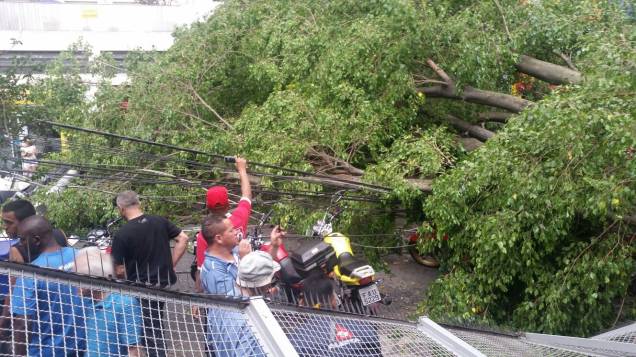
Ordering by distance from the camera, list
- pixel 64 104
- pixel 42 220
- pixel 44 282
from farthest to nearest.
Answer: pixel 64 104, pixel 42 220, pixel 44 282

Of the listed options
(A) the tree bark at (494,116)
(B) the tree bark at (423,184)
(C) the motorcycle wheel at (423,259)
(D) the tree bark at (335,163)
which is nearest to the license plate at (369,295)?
(B) the tree bark at (423,184)

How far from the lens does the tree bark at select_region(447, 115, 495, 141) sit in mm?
7408

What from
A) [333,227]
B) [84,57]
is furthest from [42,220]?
[84,57]

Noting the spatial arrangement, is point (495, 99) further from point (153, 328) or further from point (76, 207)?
point (153, 328)

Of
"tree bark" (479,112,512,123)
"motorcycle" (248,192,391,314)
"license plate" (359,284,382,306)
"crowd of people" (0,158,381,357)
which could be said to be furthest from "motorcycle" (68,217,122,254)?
"tree bark" (479,112,512,123)

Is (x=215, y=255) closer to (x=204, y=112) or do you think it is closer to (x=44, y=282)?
(x=44, y=282)

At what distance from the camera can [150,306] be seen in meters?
2.14

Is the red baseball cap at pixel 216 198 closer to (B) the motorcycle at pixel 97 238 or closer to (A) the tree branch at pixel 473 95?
(B) the motorcycle at pixel 97 238

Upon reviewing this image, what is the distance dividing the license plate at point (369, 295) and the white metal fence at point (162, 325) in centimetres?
132

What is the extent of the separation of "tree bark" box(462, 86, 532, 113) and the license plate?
10.3 feet

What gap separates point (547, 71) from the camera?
6676mm

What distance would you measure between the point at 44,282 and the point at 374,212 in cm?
509

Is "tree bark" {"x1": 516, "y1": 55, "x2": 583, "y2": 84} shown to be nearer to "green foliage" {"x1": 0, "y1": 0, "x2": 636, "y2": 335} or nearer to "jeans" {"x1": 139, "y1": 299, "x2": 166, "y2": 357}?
"green foliage" {"x1": 0, "y1": 0, "x2": 636, "y2": 335}

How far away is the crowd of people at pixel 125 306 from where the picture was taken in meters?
1.94
